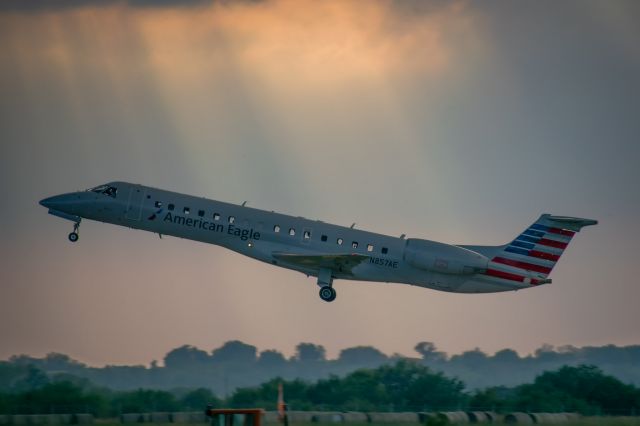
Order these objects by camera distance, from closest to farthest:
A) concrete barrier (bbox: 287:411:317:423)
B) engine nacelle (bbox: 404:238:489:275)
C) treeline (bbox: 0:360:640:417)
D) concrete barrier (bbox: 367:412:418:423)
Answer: concrete barrier (bbox: 287:411:317:423), concrete barrier (bbox: 367:412:418:423), treeline (bbox: 0:360:640:417), engine nacelle (bbox: 404:238:489:275)

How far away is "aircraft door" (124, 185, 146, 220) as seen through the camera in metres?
63.3

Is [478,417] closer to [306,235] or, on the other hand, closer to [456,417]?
[456,417]

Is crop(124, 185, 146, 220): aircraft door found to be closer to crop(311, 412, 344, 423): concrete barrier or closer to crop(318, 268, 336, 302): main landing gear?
crop(318, 268, 336, 302): main landing gear

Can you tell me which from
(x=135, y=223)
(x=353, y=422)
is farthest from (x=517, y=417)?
(x=135, y=223)

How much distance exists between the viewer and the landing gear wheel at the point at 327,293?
206 ft

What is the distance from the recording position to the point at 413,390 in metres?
63.1

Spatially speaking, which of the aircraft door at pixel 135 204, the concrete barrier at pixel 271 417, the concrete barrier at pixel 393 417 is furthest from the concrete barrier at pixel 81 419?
the aircraft door at pixel 135 204

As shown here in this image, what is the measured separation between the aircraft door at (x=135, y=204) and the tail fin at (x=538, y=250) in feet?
49.8

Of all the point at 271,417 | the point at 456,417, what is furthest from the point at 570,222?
the point at 271,417

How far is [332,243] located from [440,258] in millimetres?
4599

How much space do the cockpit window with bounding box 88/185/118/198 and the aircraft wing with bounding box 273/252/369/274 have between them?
751 cm

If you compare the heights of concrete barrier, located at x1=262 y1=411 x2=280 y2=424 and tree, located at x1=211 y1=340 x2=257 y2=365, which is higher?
tree, located at x1=211 y1=340 x2=257 y2=365

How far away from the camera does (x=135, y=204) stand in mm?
63375

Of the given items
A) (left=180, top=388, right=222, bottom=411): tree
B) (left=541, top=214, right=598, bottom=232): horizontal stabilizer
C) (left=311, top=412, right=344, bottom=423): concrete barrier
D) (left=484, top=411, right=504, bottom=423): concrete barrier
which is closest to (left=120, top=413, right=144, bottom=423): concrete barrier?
(left=180, top=388, right=222, bottom=411): tree
